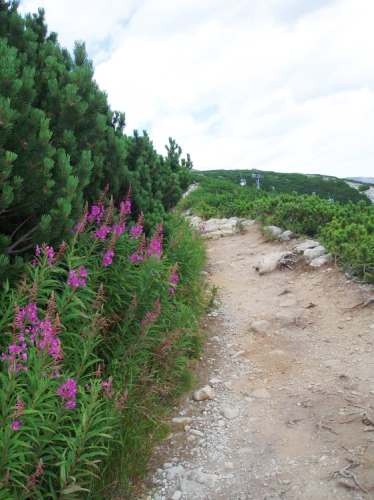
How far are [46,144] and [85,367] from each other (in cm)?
209

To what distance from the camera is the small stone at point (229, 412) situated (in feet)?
17.3

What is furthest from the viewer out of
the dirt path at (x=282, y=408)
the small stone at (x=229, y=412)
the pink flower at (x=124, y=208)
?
the small stone at (x=229, y=412)

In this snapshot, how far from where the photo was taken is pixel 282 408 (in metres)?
5.31

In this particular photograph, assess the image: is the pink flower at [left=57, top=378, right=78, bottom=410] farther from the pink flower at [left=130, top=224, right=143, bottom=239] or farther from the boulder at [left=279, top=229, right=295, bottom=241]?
the boulder at [left=279, top=229, right=295, bottom=241]

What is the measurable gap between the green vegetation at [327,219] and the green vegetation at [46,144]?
13.1 ft

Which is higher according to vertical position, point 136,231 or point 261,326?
point 136,231

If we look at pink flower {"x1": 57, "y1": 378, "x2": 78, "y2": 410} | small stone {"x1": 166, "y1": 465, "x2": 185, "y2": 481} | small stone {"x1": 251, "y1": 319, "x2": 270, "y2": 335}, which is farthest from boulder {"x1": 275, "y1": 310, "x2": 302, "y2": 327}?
pink flower {"x1": 57, "y1": 378, "x2": 78, "y2": 410}

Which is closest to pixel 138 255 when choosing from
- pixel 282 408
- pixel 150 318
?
pixel 150 318

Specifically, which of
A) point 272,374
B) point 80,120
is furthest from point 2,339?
point 272,374

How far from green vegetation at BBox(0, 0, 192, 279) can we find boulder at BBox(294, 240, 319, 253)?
4.61m

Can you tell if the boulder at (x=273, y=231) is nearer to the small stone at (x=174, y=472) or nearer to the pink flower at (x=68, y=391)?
the small stone at (x=174, y=472)

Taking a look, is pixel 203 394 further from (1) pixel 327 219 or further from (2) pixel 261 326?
(1) pixel 327 219

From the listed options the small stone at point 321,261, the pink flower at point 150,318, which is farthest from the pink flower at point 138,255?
the small stone at point 321,261

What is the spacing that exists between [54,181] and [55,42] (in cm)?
338
